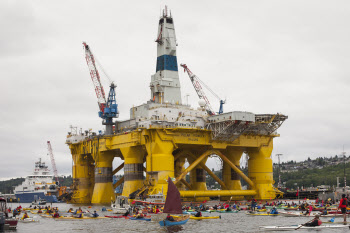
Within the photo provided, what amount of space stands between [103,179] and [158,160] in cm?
1856

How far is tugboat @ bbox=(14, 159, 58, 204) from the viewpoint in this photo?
13638 cm

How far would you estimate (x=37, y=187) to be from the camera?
13912 cm

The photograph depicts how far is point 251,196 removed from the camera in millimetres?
87812

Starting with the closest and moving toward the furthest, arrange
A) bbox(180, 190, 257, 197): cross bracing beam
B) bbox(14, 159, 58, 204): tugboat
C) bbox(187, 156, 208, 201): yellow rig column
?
bbox(180, 190, 257, 197): cross bracing beam < bbox(187, 156, 208, 201): yellow rig column < bbox(14, 159, 58, 204): tugboat

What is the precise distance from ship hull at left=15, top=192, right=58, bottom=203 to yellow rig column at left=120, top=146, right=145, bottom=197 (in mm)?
55435

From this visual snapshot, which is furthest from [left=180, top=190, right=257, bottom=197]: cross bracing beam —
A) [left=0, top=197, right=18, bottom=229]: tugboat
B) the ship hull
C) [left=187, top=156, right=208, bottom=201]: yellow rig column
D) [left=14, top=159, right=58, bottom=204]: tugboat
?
[left=14, top=159, right=58, bottom=204]: tugboat

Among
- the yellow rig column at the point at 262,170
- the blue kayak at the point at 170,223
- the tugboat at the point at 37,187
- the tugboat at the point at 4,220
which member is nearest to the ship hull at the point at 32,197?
the tugboat at the point at 37,187

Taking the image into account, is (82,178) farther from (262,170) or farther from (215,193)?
(262,170)

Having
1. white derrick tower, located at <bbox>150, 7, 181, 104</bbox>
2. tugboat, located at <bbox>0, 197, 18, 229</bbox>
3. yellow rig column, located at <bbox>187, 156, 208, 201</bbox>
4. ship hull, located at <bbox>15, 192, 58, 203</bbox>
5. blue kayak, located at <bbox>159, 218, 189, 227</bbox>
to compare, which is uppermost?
white derrick tower, located at <bbox>150, 7, 181, 104</bbox>

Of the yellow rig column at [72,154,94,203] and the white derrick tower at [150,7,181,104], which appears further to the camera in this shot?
the yellow rig column at [72,154,94,203]

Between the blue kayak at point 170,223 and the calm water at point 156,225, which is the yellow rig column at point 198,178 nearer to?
the calm water at point 156,225

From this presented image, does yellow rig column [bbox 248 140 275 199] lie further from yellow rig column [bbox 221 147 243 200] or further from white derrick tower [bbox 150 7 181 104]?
white derrick tower [bbox 150 7 181 104]

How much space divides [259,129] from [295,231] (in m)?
38.5

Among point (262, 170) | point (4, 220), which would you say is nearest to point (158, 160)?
point (262, 170)
